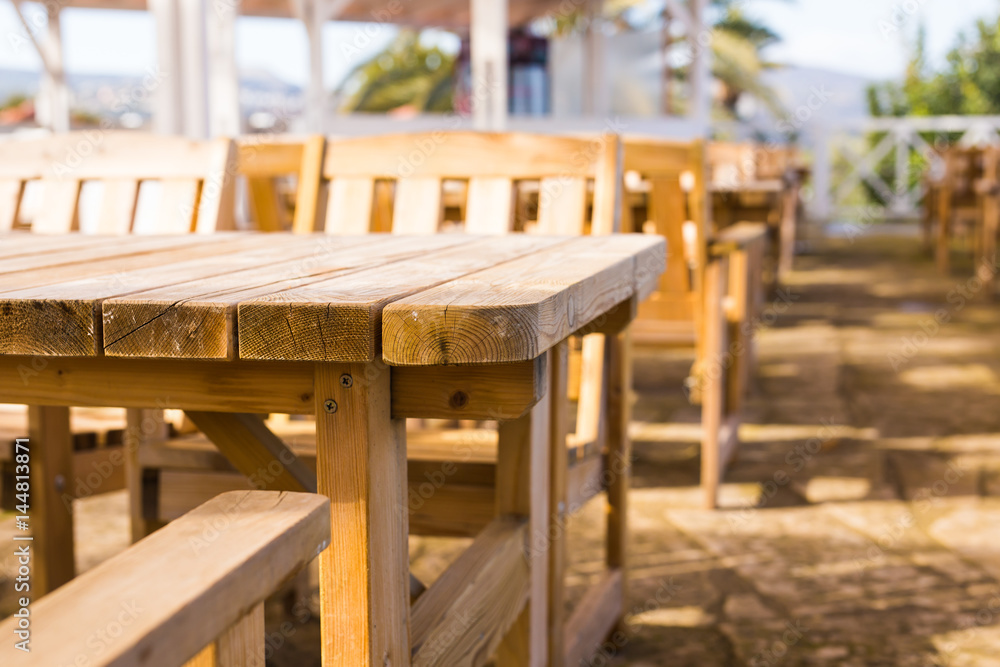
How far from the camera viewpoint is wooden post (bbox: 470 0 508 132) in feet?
15.9

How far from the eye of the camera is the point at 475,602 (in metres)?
1.00

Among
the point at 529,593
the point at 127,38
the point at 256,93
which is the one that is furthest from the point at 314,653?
the point at 256,93

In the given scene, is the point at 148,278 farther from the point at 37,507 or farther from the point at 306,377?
the point at 37,507

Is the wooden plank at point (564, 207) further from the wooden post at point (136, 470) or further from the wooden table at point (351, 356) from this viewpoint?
the wooden post at point (136, 470)

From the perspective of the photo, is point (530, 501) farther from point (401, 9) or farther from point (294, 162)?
point (401, 9)

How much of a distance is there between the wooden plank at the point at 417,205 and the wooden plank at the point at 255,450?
0.67 metres

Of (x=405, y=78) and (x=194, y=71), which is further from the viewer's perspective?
(x=405, y=78)

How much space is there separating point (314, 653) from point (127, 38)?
219 inches

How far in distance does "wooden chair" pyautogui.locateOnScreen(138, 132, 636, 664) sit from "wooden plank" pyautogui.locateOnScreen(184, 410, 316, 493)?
349 mm

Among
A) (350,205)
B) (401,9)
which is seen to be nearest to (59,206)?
(350,205)

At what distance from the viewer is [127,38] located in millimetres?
6312

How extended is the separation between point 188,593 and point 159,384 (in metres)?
0.34

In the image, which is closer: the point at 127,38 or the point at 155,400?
the point at 155,400

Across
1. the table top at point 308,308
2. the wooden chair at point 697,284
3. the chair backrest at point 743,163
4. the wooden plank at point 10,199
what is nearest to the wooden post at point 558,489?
the table top at point 308,308
